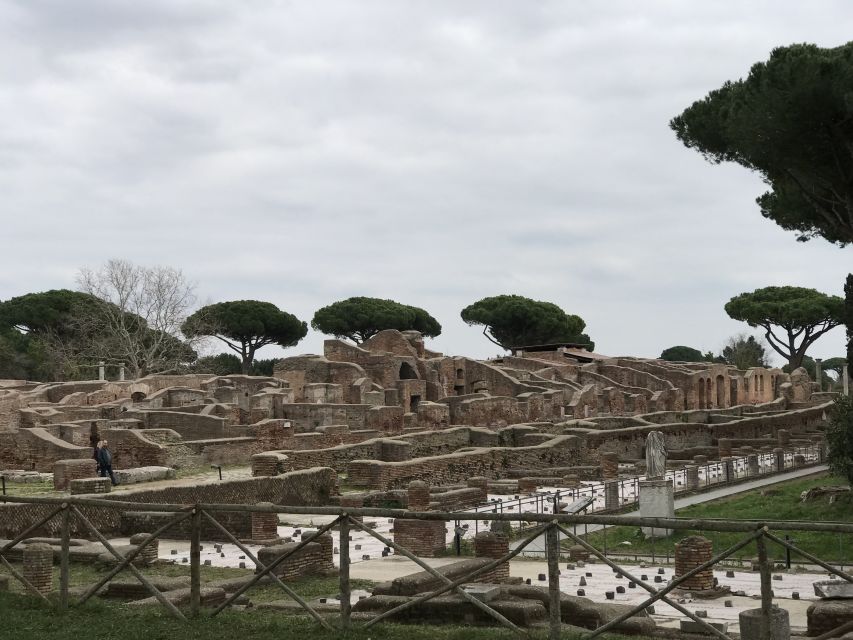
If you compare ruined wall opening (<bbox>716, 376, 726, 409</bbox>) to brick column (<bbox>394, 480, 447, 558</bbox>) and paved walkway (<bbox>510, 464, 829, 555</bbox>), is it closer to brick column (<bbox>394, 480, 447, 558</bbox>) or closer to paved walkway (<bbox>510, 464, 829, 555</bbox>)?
paved walkway (<bbox>510, 464, 829, 555</bbox>)

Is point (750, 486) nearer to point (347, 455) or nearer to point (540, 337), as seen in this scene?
point (347, 455)

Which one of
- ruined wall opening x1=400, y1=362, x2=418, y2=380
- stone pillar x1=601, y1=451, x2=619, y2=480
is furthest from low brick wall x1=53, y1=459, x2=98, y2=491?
ruined wall opening x1=400, y1=362, x2=418, y2=380

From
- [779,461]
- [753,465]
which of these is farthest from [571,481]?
[779,461]

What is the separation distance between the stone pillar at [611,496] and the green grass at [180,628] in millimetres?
11671

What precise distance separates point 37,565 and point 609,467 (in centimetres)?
1692

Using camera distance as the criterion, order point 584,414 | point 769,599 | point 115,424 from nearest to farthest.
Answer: point 769,599, point 115,424, point 584,414

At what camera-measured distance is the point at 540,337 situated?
69312mm

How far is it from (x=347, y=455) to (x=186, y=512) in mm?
13780

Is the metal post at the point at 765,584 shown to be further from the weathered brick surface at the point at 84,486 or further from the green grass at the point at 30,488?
the green grass at the point at 30,488

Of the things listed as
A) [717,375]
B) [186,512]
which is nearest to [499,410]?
[717,375]

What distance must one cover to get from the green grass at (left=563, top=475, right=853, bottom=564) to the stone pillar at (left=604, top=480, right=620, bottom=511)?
3.87 feet

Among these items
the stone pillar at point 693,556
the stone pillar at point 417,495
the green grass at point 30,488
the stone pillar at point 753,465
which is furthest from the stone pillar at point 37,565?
the stone pillar at point 753,465

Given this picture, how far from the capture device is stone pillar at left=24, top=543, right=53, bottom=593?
27.0 ft

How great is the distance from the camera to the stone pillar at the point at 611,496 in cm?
1791
